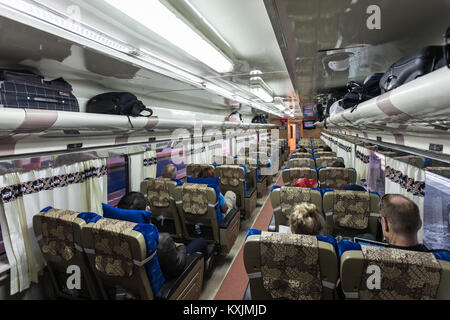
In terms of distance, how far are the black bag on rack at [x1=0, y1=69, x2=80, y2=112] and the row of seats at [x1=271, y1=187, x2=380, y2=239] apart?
2.58 meters

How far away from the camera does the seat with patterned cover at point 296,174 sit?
3.96 m

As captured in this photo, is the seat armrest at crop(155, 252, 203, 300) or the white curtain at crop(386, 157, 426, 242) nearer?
the seat armrest at crop(155, 252, 203, 300)

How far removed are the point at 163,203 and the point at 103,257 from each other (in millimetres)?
1735

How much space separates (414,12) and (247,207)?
13.5ft

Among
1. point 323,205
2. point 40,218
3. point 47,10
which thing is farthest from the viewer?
point 323,205

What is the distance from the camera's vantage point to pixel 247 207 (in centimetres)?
487

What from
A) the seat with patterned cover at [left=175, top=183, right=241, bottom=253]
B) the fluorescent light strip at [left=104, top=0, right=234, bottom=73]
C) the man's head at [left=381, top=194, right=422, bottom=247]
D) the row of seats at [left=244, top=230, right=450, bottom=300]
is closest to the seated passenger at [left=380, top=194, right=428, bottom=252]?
the man's head at [left=381, top=194, right=422, bottom=247]

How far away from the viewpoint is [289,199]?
2.73 meters

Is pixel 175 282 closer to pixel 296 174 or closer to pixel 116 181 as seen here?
pixel 296 174

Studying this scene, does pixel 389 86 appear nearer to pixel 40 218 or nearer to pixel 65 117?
pixel 65 117

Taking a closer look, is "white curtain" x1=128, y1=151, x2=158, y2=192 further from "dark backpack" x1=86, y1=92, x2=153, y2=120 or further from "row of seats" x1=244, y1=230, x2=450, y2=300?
"row of seats" x1=244, y1=230, x2=450, y2=300

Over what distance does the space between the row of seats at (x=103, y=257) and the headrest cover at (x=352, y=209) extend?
74.2 inches

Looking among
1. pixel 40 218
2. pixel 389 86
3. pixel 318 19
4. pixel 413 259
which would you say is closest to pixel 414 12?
pixel 389 86

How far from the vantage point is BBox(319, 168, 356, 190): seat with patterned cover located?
391 cm
